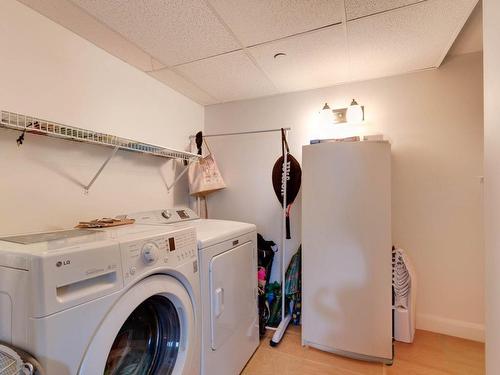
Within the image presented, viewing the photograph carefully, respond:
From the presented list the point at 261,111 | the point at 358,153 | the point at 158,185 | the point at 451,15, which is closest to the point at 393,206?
the point at 358,153

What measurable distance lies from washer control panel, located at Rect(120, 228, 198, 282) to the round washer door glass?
0.55ft

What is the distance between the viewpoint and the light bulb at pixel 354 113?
2.12 m

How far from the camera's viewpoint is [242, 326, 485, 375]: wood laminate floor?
1639 millimetres

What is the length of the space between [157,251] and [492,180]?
1263mm

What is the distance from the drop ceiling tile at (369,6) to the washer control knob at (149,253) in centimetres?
152

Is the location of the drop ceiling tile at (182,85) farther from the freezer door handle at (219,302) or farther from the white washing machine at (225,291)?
the freezer door handle at (219,302)

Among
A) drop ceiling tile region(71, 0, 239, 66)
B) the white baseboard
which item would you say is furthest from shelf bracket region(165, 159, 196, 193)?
the white baseboard

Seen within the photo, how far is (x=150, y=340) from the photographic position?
1120 mm

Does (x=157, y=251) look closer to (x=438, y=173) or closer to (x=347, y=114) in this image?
(x=347, y=114)

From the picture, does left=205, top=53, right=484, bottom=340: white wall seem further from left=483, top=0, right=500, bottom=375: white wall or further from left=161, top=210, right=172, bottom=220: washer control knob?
left=161, top=210, right=172, bottom=220: washer control knob

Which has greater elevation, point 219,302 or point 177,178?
point 177,178

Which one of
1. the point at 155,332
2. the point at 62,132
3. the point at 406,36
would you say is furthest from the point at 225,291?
the point at 406,36

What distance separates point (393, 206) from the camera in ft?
7.01

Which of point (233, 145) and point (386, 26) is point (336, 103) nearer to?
point (386, 26)
